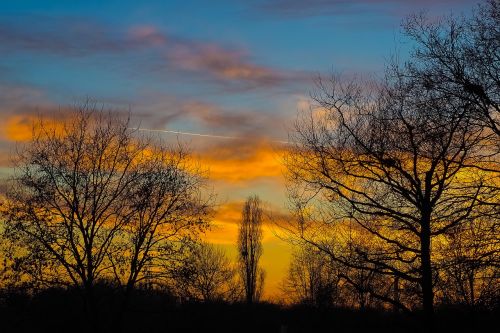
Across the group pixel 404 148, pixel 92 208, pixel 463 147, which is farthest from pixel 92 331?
pixel 463 147

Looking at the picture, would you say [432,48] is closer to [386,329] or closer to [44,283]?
[44,283]

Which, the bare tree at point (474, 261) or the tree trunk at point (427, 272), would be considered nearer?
the bare tree at point (474, 261)

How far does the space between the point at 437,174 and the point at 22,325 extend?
78.9 ft

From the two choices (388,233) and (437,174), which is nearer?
(437,174)

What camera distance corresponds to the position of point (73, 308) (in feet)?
119

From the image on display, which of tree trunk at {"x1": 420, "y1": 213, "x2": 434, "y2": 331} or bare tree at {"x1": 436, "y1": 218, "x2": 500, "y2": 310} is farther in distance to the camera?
tree trunk at {"x1": 420, "y1": 213, "x2": 434, "y2": 331}

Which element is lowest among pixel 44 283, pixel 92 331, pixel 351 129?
pixel 92 331

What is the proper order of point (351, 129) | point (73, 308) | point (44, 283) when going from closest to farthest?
1. point (351, 129)
2. point (44, 283)
3. point (73, 308)

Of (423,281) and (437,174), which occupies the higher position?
(437,174)

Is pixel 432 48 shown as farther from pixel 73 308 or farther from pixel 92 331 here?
pixel 73 308

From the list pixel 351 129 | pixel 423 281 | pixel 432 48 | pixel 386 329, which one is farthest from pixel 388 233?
pixel 386 329

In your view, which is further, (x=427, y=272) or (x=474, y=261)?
(x=427, y=272)

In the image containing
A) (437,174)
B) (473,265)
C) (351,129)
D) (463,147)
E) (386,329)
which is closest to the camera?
(473,265)

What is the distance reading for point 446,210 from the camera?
2048 cm
